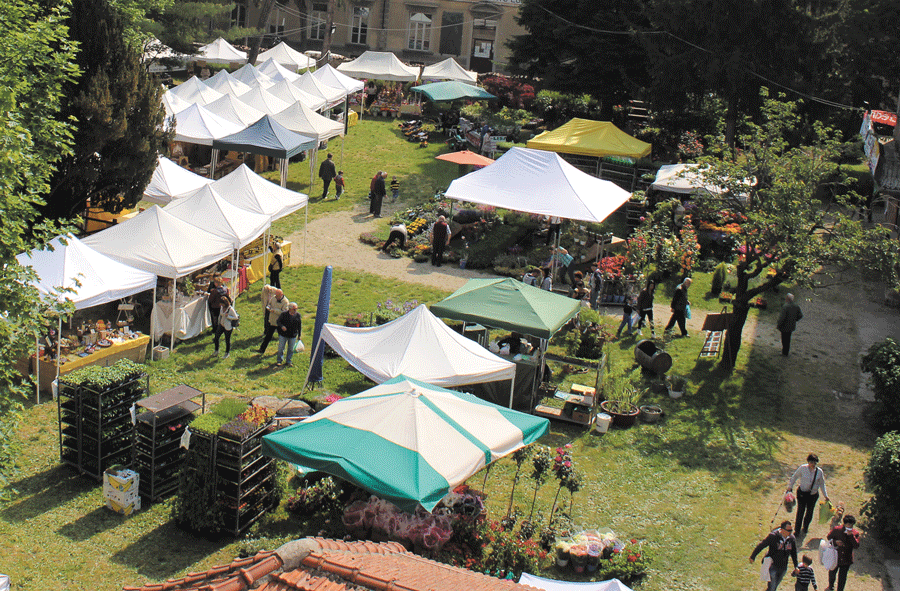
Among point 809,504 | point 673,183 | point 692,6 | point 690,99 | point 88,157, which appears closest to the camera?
point 809,504

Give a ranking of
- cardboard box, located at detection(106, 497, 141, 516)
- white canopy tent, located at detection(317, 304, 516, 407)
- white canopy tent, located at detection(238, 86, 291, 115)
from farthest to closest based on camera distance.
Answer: white canopy tent, located at detection(238, 86, 291, 115), white canopy tent, located at detection(317, 304, 516, 407), cardboard box, located at detection(106, 497, 141, 516)

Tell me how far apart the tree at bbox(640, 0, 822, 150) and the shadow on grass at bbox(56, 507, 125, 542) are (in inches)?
905

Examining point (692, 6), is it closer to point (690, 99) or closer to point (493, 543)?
point (690, 99)

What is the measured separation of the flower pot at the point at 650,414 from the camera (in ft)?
47.4

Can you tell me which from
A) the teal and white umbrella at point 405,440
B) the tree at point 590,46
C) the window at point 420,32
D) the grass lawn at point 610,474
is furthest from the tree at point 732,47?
the window at point 420,32

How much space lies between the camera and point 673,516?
11.8 metres

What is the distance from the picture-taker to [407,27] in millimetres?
56875

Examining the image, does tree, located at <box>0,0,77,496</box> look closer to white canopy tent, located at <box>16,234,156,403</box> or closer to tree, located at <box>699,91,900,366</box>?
white canopy tent, located at <box>16,234,156,403</box>

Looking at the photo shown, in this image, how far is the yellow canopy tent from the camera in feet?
81.6

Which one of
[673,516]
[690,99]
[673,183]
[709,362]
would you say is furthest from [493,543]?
[690,99]

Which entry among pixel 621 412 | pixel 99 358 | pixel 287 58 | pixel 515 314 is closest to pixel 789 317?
pixel 621 412

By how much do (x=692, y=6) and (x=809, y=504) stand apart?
1968 cm

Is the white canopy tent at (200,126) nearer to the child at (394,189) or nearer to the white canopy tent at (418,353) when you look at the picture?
the child at (394,189)

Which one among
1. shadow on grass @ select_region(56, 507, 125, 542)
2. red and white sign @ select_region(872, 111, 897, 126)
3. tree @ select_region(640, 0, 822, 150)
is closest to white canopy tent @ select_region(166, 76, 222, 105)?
tree @ select_region(640, 0, 822, 150)
